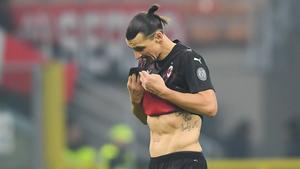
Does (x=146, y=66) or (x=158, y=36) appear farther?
(x=146, y=66)

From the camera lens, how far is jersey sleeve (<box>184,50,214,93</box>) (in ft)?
23.3

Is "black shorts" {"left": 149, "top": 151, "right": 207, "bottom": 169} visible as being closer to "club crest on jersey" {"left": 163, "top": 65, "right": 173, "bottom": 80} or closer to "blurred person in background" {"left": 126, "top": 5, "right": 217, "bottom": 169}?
"blurred person in background" {"left": 126, "top": 5, "right": 217, "bottom": 169}

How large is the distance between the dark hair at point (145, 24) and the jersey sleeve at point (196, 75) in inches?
10.7

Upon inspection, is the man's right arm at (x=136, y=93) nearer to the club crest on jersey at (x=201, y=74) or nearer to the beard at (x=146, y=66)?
the beard at (x=146, y=66)

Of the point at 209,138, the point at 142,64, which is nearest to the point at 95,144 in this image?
the point at 209,138

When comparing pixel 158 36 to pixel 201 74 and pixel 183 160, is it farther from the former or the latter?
pixel 183 160

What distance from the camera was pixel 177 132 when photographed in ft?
23.7

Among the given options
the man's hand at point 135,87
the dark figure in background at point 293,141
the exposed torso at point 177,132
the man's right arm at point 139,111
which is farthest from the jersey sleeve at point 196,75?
the dark figure in background at point 293,141

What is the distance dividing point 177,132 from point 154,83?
1.21 ft

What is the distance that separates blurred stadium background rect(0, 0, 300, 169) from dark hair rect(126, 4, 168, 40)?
10.1m

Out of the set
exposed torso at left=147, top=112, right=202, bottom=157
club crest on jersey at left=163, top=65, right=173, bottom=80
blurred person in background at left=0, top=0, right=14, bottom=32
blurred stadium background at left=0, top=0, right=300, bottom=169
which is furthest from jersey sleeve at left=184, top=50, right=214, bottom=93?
blurred person in background at left=0, top=0, right=14, bottom=32

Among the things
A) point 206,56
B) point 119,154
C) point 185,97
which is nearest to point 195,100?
point 185,97

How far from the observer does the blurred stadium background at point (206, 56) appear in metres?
19.0

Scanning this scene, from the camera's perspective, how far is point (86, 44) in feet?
70.0
